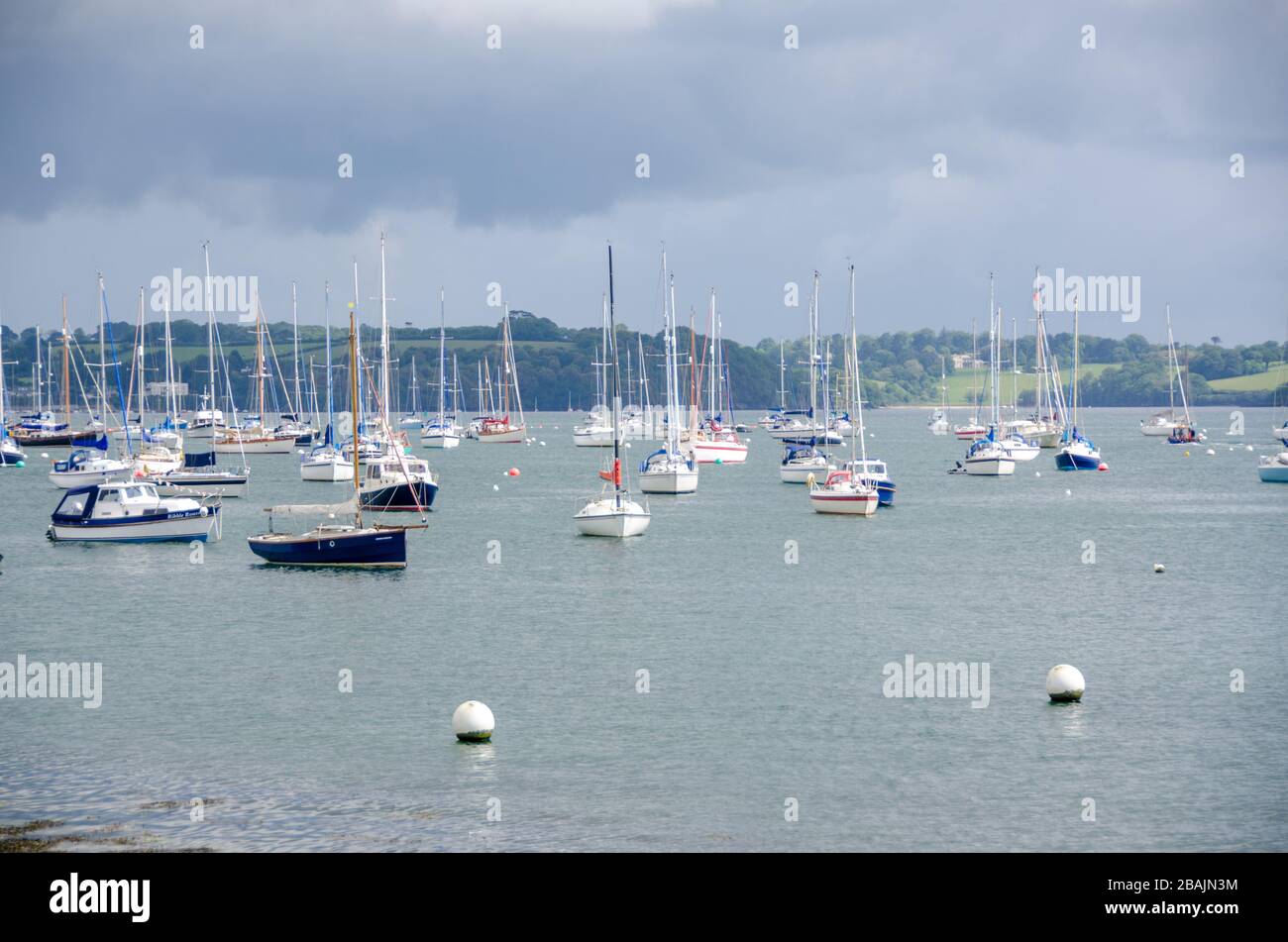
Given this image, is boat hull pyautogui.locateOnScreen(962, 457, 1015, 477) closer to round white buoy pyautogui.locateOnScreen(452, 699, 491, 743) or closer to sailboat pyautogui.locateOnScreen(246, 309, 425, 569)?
sailboat pyautogui.locateOnScreen(246, 309, 425, 569)

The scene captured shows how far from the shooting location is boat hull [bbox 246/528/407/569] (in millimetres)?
64438

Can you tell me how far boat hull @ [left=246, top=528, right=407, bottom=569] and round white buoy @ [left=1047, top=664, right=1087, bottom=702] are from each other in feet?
107

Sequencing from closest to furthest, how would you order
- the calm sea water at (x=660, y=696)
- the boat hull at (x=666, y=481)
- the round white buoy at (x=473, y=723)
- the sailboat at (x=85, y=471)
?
the calm sea water at (x=660, y=696)
the round white buoy at (x=473, y=723)
the boat hull at (x=666, y=481)
the sailboat at (x=85, y=471)

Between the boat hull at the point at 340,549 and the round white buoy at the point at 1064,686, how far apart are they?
32.7m

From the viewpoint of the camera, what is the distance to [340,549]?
64750mm

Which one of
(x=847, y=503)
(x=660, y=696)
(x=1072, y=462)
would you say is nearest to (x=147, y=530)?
(x=847, y=503)

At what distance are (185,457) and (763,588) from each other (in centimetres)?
7776

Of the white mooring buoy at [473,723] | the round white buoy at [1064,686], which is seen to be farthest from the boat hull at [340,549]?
the round white buoy at [1064,686]

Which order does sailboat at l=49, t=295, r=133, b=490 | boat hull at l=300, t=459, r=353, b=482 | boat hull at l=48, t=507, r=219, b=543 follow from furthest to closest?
boat hull at l=300, t=459, r=353, b=482 < sailboat at l=49, t=295, r=133, b=490 < boat hull at l=48, t=507, r=219, b=543

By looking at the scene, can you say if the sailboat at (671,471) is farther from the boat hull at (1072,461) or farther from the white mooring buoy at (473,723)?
the white mooring buoy at (473,723)

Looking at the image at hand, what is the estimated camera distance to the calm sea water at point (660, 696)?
29312mm

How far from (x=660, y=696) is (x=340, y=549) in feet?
89.2

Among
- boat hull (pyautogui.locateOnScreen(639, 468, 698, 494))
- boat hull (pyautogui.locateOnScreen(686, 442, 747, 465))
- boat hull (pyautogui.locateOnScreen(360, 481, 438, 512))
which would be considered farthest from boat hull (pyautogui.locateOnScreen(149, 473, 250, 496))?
boat hull (pyautogui.locateOnScreen(686, 442, 747, 465))
